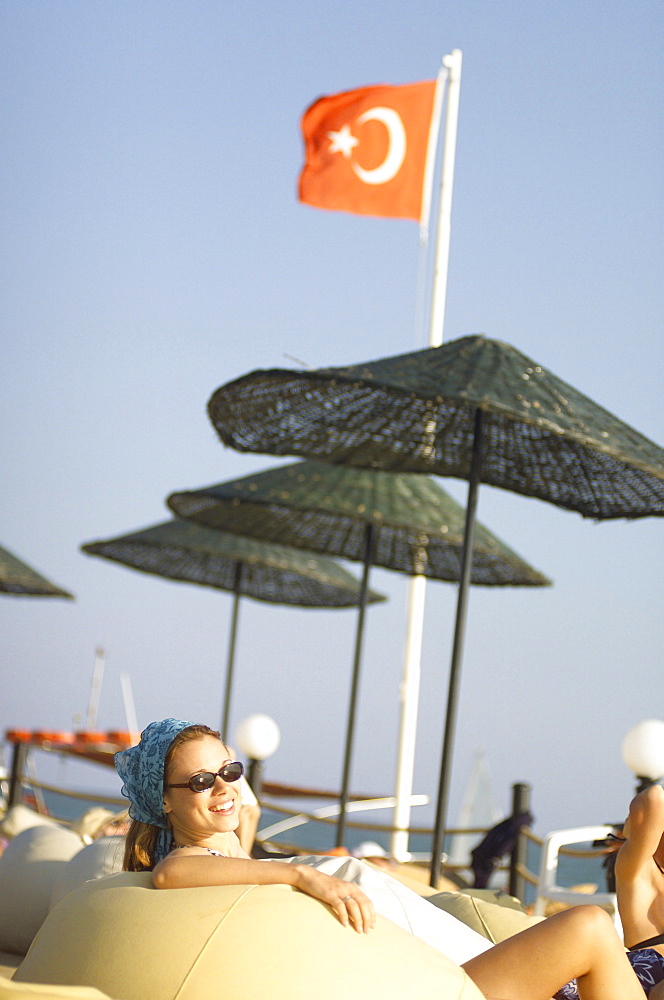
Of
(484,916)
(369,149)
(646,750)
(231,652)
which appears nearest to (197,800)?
(484,916)

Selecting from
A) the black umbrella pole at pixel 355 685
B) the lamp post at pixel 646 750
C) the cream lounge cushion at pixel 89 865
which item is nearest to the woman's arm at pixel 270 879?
the cream lounge cushion at pixel 89 865

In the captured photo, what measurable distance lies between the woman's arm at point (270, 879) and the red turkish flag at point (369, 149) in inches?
401

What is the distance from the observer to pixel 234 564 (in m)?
10.5

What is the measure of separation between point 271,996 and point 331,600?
8.50 metres

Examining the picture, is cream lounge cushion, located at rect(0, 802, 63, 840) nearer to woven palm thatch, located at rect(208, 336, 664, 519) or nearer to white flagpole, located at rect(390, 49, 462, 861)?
woven palm thatch, located at rect(208, 336, 664, 519)

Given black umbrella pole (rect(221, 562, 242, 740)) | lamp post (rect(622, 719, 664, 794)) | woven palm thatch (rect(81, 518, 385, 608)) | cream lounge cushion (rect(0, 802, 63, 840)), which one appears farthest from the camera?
black umbrella pole (rect(221, 562, 242, 740))

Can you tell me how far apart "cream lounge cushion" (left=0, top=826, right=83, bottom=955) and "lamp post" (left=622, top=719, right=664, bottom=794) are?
3217mm

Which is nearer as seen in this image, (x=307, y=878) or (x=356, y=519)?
(x=307, y=878)

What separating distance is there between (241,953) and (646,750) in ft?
15.7

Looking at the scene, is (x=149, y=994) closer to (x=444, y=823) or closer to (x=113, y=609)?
(x=444, y=823)

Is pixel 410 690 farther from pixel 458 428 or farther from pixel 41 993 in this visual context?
pixel 41 993

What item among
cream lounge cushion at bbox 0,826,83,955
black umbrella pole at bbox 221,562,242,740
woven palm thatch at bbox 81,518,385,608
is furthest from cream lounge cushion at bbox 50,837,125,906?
black umbrella pole at bbox 221,562,242,740

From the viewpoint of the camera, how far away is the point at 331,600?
10.4 metres

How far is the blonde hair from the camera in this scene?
2.54m
